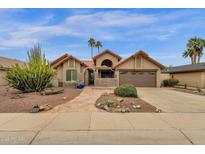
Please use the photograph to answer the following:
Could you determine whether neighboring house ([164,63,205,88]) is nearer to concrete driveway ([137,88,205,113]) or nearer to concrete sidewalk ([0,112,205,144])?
concrete driveway ([137,88,205,113])

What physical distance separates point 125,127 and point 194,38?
4430 centimetres

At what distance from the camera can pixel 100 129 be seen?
18.5 feet

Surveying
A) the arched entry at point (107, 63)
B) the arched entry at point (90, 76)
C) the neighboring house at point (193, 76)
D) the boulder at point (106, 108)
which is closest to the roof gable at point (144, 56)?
the neighboring house at point (193, 76)

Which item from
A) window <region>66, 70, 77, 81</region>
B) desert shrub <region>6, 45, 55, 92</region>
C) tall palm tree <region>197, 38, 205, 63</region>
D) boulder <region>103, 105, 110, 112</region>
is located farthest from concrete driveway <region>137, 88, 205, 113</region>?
tall palm tree <region>197, 38, 205, 63</region>

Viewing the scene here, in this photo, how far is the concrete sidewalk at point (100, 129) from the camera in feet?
15.6

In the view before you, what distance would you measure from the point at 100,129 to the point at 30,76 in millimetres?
11514

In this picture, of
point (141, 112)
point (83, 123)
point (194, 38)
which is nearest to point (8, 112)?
point (83, 123)

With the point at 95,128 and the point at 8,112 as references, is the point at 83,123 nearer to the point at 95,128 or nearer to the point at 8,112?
the point at 95,128

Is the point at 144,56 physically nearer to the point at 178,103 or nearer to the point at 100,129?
the point at 178,103

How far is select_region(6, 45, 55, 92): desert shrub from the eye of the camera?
14972 mm

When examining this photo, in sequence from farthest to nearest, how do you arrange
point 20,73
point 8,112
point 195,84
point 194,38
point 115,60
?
point 194,38 < point 115,60 < point 195,84 < point 20,73 < point 8,112

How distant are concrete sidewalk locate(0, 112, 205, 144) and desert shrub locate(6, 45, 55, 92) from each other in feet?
26.0

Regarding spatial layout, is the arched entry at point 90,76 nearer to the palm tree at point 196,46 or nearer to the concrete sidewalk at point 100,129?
the concrete sidewalk at point 100,129
